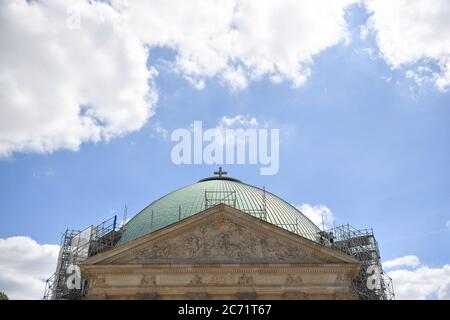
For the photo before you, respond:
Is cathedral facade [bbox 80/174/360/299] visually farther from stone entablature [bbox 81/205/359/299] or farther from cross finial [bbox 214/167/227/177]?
cross finial [bbox 214/167/227/177]

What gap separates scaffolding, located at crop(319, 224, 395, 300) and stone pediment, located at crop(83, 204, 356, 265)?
289 inches

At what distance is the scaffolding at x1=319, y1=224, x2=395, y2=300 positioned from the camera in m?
28.0

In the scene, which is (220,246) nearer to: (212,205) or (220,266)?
(220,266)

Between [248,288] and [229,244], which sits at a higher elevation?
[229,244]

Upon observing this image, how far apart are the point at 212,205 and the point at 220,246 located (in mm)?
4789

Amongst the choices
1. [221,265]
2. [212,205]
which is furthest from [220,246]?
[212,205]

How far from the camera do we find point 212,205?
26.2m

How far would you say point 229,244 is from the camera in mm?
21812

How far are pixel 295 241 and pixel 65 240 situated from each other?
1819cm

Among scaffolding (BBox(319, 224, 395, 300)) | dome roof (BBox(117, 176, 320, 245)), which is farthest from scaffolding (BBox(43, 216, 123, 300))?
scaffolding (BBox(319, 224, 395, 300))
